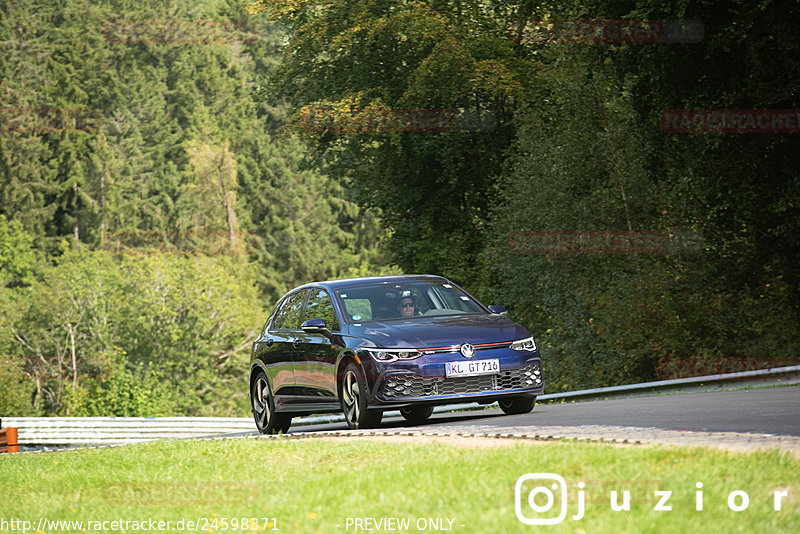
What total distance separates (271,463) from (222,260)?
7431cm

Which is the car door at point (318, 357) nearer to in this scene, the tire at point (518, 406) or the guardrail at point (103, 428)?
the tire at point (518, 406)

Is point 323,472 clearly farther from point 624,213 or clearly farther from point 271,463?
point 624,213

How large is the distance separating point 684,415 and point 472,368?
7.17 ft

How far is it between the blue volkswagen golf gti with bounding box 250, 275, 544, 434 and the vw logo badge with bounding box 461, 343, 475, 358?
10 mm

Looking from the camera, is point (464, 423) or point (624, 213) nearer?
point (464, 423)

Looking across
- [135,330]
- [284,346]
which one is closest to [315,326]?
[284,346]

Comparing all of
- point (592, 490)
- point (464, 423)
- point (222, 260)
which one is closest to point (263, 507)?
point (592, 490)

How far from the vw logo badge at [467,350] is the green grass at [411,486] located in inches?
84.6

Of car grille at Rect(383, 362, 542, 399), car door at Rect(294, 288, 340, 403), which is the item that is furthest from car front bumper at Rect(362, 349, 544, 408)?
car door at Rect(294, 288, 340, 403)

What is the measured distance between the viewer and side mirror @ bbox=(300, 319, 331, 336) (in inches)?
560

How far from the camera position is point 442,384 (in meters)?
13.5

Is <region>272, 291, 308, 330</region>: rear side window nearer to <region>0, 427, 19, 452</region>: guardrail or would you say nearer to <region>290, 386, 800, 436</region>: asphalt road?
<region>290, 386, 800, 436</region>: asphalt road

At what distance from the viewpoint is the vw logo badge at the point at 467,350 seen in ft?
44.4

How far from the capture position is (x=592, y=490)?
25.3ft
